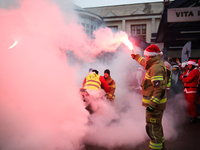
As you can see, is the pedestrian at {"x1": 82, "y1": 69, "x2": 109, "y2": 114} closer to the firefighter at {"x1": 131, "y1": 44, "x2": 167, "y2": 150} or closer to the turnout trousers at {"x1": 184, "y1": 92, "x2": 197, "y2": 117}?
the firefighter at {"x1": 131, "y1": 44, "x2": 167, "y2": 150}

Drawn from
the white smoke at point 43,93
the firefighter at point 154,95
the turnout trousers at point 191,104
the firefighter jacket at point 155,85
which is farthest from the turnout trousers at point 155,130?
the turnout trousers at point 191,104

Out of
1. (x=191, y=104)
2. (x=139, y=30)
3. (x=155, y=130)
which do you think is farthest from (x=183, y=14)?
(x=139, y=30)

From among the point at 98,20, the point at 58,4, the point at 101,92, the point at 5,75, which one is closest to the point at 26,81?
the point at 5,75

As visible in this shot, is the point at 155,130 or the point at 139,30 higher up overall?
the point at 139,30

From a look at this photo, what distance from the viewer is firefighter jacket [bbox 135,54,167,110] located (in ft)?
9.52

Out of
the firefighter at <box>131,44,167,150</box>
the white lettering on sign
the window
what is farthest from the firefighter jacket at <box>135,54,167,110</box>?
the window

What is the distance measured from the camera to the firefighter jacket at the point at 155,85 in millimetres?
2902

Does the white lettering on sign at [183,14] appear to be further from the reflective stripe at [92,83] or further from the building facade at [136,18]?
the building facade at [136,18]

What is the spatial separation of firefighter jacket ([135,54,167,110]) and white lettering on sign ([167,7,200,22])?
4610 mm

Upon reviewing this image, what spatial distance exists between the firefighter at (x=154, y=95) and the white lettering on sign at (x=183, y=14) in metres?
4.56

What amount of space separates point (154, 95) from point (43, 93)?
2047 mm

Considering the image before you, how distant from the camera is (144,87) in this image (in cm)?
321

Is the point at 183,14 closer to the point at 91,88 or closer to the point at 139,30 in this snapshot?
the point at 91,88

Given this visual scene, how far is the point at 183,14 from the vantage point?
6.93 m
